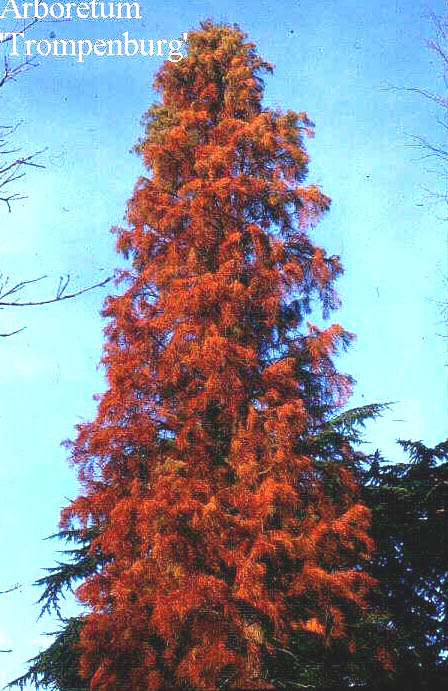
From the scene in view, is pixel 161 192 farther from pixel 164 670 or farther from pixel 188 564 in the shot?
pixel 164 670

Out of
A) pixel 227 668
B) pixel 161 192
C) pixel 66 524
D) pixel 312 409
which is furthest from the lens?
pixel 161 192

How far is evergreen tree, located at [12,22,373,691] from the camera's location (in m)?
8.08

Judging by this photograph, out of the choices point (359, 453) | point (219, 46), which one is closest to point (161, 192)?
point (219, 46)

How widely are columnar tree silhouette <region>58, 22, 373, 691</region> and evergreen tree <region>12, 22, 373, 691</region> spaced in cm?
2

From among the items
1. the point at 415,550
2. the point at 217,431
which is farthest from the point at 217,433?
the point at 415,550

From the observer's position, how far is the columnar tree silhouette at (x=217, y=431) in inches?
318

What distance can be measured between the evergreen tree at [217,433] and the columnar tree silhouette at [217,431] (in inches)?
1.0

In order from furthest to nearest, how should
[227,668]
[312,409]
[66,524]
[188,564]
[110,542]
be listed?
[312,409] → [66,524] → [110,542] → [188,564] → [227,668]

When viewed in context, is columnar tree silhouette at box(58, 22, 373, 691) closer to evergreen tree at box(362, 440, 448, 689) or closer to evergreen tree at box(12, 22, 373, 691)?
evergreen tree at box(12, 22, 373, 691)

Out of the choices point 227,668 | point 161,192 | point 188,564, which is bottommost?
point 227,668

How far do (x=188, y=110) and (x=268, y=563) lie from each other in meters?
8.30

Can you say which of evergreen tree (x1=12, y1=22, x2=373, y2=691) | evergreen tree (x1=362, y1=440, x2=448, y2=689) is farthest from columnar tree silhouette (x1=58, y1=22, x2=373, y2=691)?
evergreen tree (x1=362, y1=440, x2=448, y2=689)

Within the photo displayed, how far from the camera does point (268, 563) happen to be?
859 cm

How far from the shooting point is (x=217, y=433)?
9.80m
